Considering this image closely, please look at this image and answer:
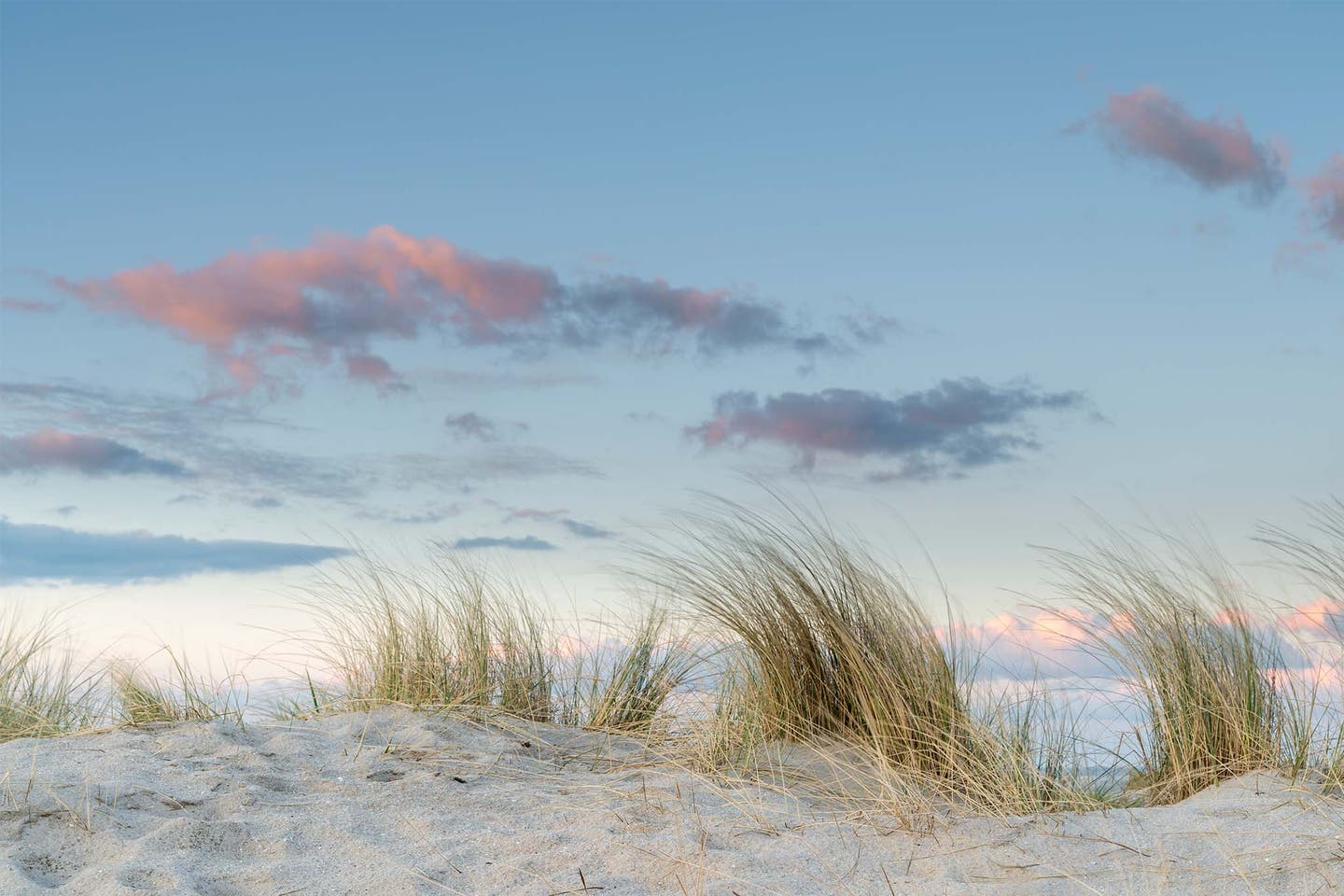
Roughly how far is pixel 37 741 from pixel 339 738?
1.06m

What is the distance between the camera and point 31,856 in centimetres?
310

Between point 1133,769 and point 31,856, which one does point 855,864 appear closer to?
point 1133,769

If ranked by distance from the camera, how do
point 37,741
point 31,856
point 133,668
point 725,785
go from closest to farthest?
point 31,856, point 725,785, point 37,741, point 133,668

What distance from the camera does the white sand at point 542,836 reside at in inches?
113

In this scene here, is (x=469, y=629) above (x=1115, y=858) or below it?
above

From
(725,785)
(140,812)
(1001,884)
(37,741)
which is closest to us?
(1001,884)

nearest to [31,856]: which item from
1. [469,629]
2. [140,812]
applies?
[140,812]

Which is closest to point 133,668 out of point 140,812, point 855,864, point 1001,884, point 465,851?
point 140,812

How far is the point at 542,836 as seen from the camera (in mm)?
3178

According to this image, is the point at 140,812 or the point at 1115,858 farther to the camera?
the point at 140,812

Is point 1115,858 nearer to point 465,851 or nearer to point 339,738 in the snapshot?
point 465,851

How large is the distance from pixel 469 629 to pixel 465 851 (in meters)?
2.31

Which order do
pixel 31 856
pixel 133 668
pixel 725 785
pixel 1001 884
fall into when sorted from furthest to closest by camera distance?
pixel 133 668
pixel 725 785
pixel 31 856
pixel 1001 884

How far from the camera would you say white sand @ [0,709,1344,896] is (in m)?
2.87
